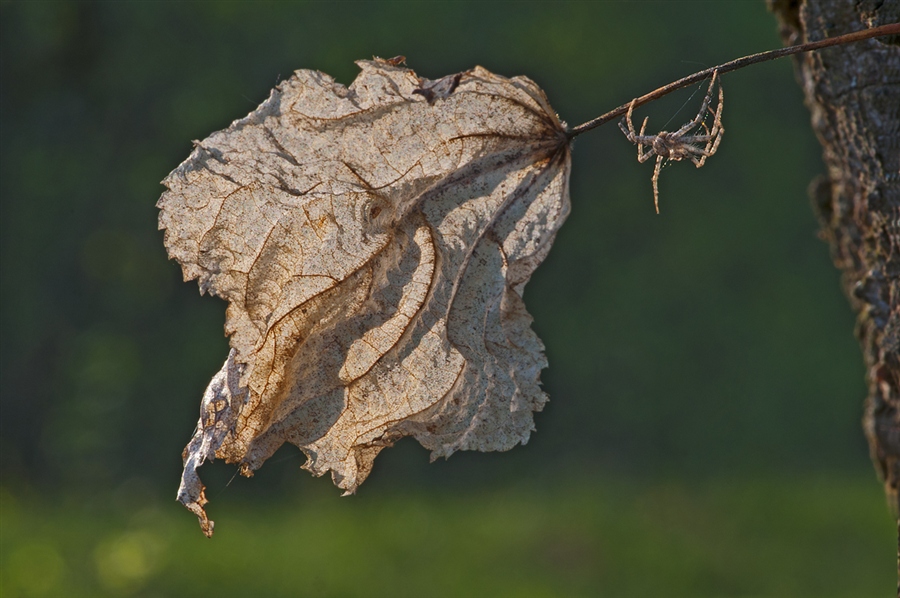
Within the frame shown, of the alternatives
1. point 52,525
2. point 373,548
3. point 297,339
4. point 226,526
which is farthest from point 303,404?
point 52,525

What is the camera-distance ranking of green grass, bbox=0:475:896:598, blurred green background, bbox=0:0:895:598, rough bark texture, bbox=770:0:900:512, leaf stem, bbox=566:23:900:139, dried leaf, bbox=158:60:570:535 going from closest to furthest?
leaf stem, bbox=566:23:900:139, dried leaf, bbox=158:60:570:535, rough bark texture, bbox=770:0:900:512, green grass, bbox=0:475:896:598, blurred green background, bbox=0:0:895:598

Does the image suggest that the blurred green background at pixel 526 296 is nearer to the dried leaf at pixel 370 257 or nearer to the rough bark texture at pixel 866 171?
the rough bark texture at pixel 866 171

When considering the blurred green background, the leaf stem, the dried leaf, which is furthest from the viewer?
the blurred green background

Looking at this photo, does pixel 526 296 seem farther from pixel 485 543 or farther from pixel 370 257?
pixel 370 257

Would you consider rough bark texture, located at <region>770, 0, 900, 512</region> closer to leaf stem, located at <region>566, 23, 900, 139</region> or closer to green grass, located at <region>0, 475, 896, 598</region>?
leaf stem, located at <region>566, 23, 900, 139</region>

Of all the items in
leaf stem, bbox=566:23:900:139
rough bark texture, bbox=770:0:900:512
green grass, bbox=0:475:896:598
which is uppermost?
leaf stem, bbox=566:23:900:139

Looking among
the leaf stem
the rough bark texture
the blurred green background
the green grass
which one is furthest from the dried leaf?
the blurred green background

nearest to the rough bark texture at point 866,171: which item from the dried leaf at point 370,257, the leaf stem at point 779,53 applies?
the leaf stem at point 779,53

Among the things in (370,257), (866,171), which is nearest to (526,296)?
(866,171)
